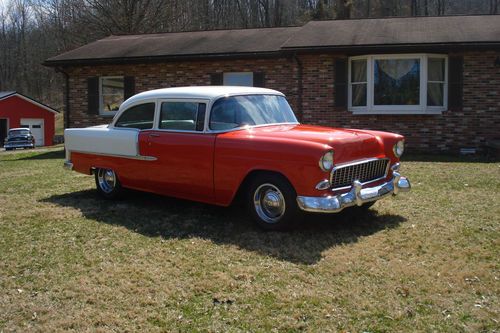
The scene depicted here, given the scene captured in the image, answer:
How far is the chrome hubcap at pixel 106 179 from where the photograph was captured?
749 cm

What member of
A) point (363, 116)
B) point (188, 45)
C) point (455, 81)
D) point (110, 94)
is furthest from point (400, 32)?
point (110, 94)

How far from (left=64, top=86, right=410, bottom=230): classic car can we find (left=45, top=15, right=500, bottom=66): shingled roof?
767 cm

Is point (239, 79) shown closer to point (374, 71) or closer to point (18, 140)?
point (374, 71)

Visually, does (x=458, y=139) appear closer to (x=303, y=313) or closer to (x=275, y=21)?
(x=303, y=313)

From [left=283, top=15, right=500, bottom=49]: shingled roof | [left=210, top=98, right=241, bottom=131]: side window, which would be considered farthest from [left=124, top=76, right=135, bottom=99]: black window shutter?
[left=210, top=98, right=241, bottom=131]: side window

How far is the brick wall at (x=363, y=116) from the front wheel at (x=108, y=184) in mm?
8027

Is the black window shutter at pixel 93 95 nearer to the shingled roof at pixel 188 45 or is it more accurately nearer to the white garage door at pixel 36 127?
the shingled roof at pixel 188 45

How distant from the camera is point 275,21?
4234 cm

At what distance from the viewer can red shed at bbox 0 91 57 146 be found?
41.1 meters

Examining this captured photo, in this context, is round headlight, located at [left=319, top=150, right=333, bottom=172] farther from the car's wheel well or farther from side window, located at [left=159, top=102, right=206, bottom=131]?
side window, located at [left=159, top=102, right=206, bottom=131]

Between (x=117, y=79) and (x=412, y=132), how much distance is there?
953cm

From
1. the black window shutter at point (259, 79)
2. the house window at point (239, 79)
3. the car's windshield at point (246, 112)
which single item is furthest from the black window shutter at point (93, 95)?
the car's windshield at point (246, 112)

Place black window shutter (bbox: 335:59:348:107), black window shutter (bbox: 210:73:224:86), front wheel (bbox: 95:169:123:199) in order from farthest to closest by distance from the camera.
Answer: black window shutter (bbox: 210:73:224:86) < black window shutter (bbox: 335:59:348:107) < front wheel (bbox: 95:169:123:199)

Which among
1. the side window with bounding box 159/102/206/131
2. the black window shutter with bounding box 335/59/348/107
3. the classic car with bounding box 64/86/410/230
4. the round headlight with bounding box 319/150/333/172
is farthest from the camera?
the black window shutter with bounding box 335/59/348/107
